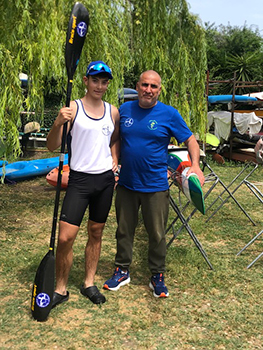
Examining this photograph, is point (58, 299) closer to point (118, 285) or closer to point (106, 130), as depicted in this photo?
point (118, 285)

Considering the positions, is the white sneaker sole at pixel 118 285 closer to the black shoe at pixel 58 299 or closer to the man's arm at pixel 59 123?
the black shoe at pixel 58 299

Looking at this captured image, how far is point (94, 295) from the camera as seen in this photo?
3.87 meters

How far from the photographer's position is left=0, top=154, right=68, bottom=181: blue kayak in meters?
10.1

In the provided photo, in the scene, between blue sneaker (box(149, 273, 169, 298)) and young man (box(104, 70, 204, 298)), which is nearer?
young man (box(104, 70, 204, 298))

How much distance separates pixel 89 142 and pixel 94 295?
1.47 m

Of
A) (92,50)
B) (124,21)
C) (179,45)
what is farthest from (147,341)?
(179,45)

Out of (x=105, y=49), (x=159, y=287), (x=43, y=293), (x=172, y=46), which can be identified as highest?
(x=172, y=46)

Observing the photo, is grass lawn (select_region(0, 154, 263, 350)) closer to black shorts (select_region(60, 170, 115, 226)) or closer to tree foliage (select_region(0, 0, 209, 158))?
black shorts (select_region(60, 170, 115, 226))

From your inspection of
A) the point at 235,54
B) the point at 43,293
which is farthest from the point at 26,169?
the point at 235,54

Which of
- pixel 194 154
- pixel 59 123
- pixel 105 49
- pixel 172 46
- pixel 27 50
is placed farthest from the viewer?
pixel 172 46

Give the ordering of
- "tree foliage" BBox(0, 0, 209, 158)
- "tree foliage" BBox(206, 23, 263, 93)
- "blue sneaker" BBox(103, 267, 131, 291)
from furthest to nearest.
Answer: "tree foliage" BBox(206, 23, 263, 93)
"tree foliage" BBox(0, 0, 209, 158)
"blue sneaker" BBox(103, 267, 131, 291)

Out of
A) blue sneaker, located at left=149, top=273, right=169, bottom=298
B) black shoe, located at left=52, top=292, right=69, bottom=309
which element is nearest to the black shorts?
black shoe, located at left=52, top=292, right=69, bottom=309

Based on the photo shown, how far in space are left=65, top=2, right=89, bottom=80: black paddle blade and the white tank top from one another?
0.36 m

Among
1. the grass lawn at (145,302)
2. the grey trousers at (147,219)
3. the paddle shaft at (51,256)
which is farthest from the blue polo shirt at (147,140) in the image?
the grass lawn at (145,302)
